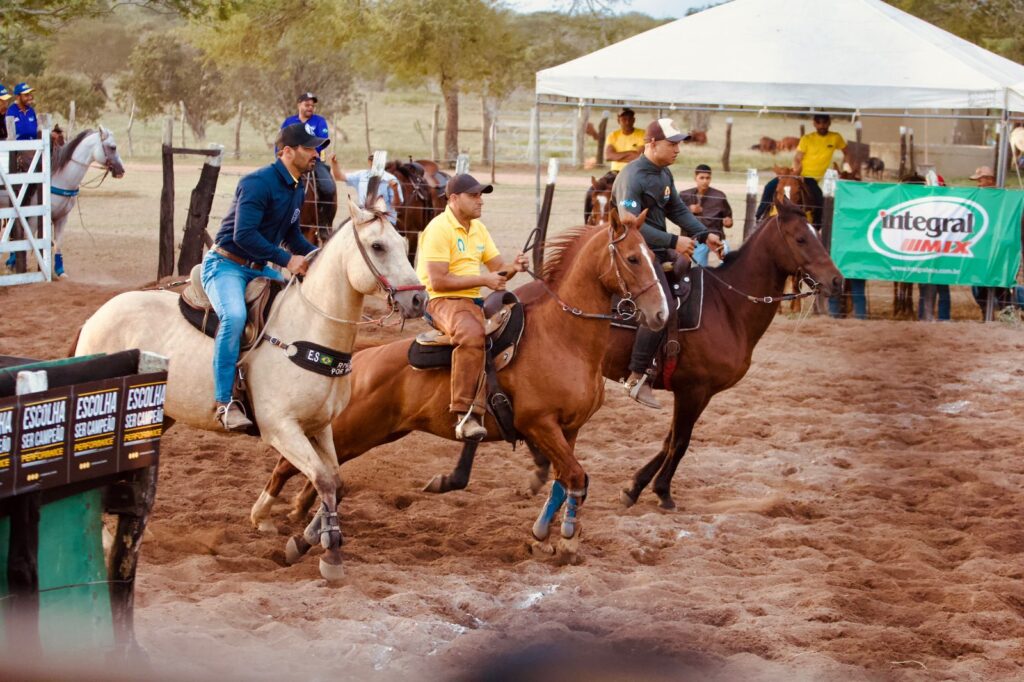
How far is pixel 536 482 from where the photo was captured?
790cm

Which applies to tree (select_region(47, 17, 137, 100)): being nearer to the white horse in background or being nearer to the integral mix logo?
the white horse in background

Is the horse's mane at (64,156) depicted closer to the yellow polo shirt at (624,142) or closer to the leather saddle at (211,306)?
the yellow polo shirt at (624,142)

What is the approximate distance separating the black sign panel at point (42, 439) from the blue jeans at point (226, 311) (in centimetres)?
220

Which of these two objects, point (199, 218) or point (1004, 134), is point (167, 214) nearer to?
point (199, 218)

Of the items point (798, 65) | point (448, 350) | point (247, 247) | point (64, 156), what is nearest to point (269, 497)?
point (448, 350)

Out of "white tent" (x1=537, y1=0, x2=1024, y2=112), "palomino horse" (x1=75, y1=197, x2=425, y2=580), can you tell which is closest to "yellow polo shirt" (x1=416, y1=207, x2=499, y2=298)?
"palomino horse" (x1=75, y1=197, x2=425, y2=580)

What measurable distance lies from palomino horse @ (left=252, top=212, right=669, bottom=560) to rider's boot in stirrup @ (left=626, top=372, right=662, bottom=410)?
1115 millimetres

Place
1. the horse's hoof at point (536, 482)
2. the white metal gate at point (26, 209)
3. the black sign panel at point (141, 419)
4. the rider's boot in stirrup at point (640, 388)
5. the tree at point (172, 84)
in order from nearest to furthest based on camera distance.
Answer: the black sign panel at point (141, 419)
the horse's hoof at point (536, 482)
the rider's boot in stirrup at point (640, 388)
the white metal gate at point (26, 209)
the tree at point (172, 84)

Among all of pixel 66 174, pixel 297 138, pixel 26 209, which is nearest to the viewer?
pixel 297 138

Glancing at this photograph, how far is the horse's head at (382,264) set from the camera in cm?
608

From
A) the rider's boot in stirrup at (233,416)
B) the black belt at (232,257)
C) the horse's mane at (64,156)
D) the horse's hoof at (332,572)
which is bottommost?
the horse's hoof at (332,572)

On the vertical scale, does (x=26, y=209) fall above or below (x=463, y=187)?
below

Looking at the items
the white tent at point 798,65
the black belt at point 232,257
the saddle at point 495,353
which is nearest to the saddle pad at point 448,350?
the saddle at point 495,353

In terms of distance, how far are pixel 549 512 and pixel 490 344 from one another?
3.38 ft
